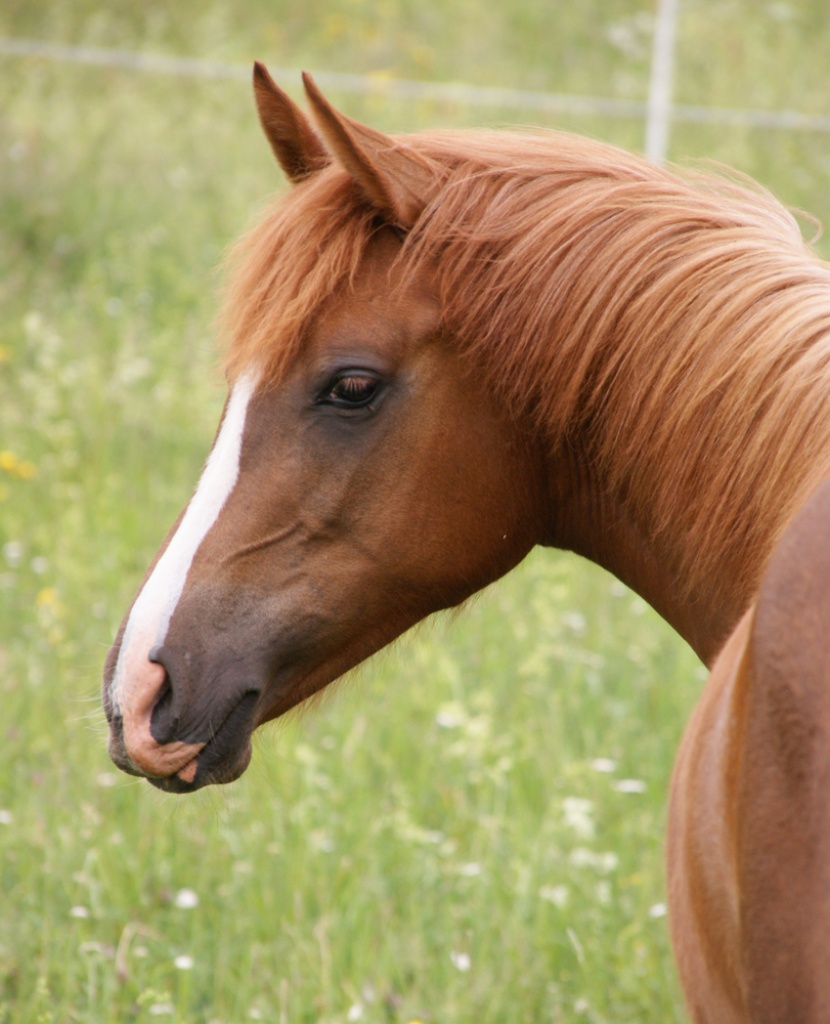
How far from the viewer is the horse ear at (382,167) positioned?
167 centimetres

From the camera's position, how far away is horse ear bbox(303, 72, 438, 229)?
5.48 ft

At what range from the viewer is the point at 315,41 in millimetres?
10719

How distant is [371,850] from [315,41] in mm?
9417

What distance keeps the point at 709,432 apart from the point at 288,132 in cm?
88

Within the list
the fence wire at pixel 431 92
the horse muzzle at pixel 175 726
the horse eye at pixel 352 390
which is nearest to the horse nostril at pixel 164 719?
the horse muzzle at pixel 175 726

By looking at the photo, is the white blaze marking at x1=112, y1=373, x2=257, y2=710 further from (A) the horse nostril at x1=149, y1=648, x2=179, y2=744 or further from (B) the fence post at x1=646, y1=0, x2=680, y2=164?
(B) the fence post at x1=646, y1=0, x2=680, y2=164

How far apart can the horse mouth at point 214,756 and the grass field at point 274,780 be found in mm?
285

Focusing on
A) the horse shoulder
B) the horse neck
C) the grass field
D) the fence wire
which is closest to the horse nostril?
the grass field

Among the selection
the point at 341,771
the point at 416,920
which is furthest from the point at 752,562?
the point at 341,771

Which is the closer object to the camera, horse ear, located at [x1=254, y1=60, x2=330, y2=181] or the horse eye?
the horse eye

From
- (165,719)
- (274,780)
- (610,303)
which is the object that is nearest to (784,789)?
(610,303)

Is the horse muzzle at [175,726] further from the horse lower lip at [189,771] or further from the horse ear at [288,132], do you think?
the horse ear at [288,132]

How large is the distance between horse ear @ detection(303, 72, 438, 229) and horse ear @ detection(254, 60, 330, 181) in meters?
0.16

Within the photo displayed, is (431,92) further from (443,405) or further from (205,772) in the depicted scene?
(205,772)
